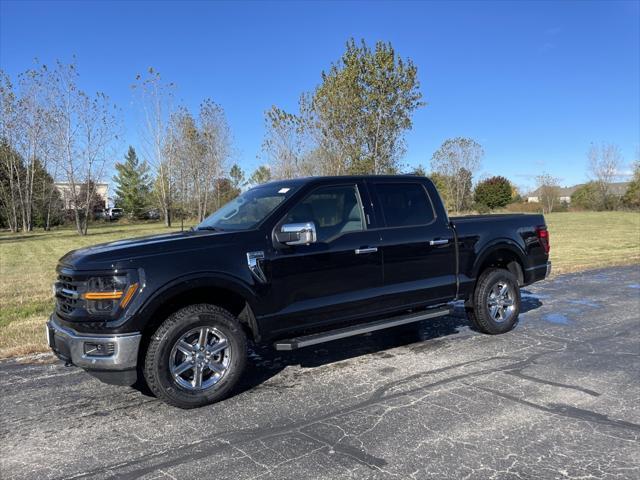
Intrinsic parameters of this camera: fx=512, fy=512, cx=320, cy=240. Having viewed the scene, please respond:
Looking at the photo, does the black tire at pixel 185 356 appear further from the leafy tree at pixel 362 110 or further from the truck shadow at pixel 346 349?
the leafy tree at pixel 362 110

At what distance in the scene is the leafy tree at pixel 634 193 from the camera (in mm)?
59000

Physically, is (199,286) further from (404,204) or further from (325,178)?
(404,204)

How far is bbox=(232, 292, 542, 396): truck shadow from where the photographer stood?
5306 millimetres

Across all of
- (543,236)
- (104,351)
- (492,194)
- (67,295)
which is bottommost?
(104,351)

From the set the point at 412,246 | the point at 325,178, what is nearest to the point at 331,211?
the point at 325,178

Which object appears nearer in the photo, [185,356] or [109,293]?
[109,293]

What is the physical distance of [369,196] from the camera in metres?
5.59

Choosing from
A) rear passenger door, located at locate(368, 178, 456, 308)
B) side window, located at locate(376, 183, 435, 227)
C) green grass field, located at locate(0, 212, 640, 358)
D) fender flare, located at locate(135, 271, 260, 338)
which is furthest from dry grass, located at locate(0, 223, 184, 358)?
side window, located at locate(376, 183, 435, 227)

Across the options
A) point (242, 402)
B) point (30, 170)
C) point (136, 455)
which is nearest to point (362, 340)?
point (242, 402)

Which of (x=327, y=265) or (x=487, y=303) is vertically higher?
(x=327, y=265)

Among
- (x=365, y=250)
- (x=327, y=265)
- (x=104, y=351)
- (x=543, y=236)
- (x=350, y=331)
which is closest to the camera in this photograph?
(x=104, y=351)

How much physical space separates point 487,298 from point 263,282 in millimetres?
3264

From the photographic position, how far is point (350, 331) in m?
5.04

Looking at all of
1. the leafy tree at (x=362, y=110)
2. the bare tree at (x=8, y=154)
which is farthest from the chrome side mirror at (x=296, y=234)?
the bare tree at (x=8, y=154)
